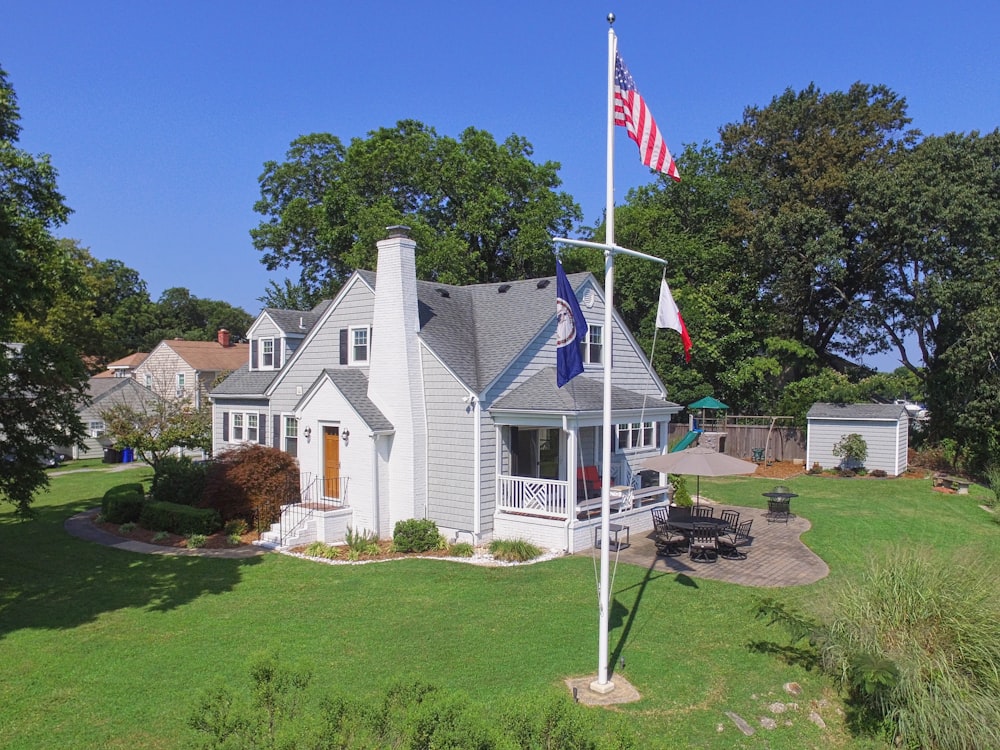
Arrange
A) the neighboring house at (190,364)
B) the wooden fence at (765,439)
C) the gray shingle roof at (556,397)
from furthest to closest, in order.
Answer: the neighboring house at (190,364), the wooden fence at (765,439), the gray shingle roof at (556,397)

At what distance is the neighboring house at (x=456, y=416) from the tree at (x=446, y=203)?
50.8ft

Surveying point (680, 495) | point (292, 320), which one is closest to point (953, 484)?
point (680, 495)

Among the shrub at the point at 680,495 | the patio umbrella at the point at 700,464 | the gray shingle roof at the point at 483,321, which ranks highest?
the gray shingle roof at the point at 483,321

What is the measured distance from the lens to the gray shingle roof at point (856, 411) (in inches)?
1093

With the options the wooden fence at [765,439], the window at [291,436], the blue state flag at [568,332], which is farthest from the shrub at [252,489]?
the wooden fence at [765,439]

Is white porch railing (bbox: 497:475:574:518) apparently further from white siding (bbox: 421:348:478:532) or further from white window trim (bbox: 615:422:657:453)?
white window trim (bbox: 615:422:657:453)

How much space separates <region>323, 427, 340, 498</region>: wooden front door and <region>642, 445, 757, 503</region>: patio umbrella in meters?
8.35

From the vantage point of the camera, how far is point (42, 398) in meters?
13.2

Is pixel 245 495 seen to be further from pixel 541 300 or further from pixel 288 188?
pixel 288 188

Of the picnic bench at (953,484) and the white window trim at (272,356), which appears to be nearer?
the picnic bench at (953,484)

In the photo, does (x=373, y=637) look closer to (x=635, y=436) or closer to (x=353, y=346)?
(x=353, y=346)

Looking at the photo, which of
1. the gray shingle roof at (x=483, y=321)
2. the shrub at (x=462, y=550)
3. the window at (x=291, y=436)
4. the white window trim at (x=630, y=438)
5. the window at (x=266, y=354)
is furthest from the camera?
the window at (x=266, y=354)

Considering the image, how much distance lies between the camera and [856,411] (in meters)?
28.8

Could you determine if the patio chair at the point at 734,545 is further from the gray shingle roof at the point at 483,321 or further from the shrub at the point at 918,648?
the gray shingle roof at the point at 483,321
